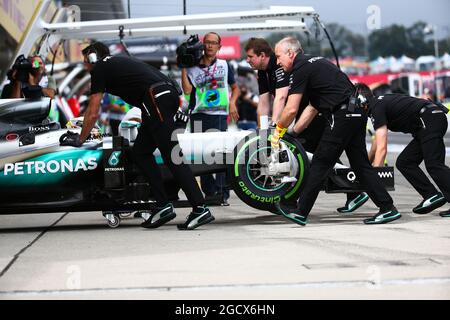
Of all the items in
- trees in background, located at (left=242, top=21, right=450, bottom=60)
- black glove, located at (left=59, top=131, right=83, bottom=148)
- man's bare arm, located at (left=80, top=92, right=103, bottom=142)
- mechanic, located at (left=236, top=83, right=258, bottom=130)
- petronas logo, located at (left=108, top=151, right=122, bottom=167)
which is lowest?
trees in background, located at (left=242, top=21, right=450, bottom=60)

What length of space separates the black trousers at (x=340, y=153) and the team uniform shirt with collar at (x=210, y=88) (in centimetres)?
223

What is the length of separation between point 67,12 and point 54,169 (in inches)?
187

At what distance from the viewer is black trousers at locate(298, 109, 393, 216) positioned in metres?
8.30

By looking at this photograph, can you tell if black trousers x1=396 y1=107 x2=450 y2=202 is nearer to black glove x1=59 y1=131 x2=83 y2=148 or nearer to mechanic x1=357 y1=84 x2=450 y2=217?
mechanic x1=357 y1=84 x2=450 y2=217

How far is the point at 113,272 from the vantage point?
5.94m

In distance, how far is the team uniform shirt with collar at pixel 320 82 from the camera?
826 cm

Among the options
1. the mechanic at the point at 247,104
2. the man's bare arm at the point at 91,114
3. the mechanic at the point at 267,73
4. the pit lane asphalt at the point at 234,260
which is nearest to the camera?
the pit lane asphalt at the point at 234,260

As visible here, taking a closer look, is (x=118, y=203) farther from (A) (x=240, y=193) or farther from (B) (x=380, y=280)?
(B) (x=380, y=280)

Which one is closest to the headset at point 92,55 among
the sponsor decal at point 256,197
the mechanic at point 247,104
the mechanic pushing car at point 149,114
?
the mechanic pushing car at point 149,114

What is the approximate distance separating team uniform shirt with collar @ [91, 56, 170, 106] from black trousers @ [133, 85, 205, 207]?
10 centimetres

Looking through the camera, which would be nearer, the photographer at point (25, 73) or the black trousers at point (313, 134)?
the black trousers at point (313, 134)

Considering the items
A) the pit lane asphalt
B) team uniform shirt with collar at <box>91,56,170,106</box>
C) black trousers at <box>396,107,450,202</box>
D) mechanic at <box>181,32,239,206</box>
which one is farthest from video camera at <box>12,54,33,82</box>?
black trousers at <box>396,107,450,202</box>

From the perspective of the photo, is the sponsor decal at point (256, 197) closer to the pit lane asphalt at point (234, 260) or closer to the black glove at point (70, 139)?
the pit lane asphalt at point (234, 260)
